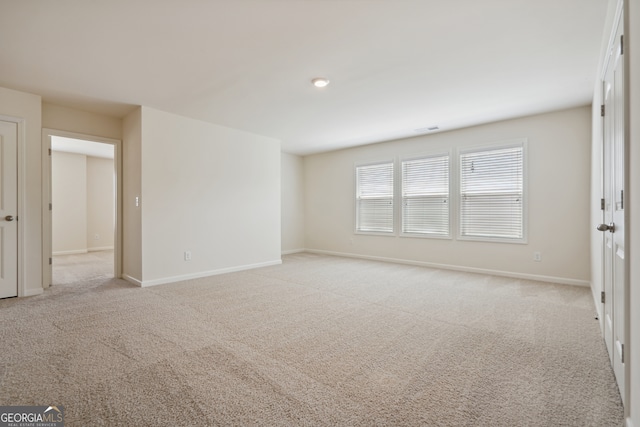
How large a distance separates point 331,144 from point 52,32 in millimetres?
4817

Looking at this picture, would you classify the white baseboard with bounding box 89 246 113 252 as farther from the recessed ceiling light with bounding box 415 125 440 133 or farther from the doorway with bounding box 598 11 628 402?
the doorway with bounding box 598 11 628 402

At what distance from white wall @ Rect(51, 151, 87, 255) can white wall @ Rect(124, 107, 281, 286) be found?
4.36 meters

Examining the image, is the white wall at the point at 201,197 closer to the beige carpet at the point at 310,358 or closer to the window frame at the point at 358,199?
the beige carpet at the point at 310,358

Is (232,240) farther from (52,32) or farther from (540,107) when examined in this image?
(540,107)

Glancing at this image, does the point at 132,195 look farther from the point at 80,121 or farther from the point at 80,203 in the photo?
the point at 80,203

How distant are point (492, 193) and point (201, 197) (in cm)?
471

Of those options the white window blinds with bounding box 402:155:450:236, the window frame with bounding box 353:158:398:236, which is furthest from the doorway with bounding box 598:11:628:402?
the window frame with bounding box 353:158:398:236

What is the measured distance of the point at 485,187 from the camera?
16.9 feet

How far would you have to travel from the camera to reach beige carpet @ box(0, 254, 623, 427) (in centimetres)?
160

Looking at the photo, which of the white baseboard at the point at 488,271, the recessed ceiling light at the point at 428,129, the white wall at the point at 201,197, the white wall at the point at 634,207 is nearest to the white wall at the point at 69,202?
the white wall at the point at 201,197

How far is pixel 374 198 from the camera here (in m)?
6.67

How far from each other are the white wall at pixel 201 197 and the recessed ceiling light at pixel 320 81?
2346 millimetres

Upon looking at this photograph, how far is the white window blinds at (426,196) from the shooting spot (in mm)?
5633

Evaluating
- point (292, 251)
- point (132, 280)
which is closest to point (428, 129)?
point (292, 251)
